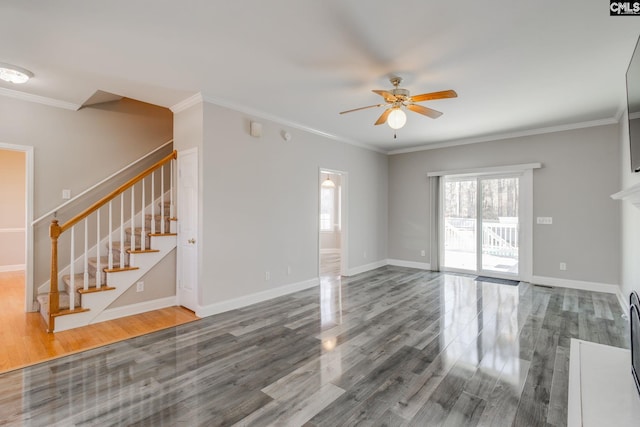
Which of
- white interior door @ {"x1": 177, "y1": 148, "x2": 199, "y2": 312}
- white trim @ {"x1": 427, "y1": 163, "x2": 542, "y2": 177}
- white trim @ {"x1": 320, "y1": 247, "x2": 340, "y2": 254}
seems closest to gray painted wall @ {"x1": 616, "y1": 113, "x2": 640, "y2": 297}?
white trim @ {"x1": 427, "y1": 163, "x2": 542, "y2": 177}

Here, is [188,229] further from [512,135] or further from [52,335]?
[512,135]

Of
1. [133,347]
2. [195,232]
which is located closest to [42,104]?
[195,232]

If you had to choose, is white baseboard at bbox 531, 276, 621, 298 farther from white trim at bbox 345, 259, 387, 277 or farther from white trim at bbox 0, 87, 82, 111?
white trim at bbox 0, 87, 82, 111

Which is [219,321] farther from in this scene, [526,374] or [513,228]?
[513,228]

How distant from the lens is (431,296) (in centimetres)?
473

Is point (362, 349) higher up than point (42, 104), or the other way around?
point (42, 104)

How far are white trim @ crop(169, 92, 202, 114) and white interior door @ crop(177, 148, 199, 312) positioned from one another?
606 millimetres

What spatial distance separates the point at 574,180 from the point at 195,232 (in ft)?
20.2

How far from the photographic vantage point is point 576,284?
5098 millimetres

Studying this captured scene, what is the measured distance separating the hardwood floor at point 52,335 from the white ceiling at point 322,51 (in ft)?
9.26

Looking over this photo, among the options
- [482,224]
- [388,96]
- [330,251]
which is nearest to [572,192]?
[482,224]

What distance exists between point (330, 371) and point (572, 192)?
524 centimetres

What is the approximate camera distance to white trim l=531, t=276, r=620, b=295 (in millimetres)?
4810

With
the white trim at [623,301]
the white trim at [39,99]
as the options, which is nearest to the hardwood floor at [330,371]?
the white trim at [623,301]
